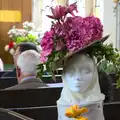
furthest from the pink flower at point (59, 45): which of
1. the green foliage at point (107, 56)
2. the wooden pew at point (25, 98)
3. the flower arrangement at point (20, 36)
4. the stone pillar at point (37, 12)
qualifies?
the stone pillar at point (37, 12)

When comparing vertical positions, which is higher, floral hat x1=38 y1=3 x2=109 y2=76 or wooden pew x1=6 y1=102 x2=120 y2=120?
floral hat x1=38 y1=3 x2=109 y2=76

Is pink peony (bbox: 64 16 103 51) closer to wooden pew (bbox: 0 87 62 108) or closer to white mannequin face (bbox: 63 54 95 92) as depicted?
white mannequin face (bbox: 63 54 95 92)

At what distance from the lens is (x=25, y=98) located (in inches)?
81.9

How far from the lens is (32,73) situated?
247cm

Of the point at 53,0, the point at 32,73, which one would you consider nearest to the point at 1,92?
the point at 32,73

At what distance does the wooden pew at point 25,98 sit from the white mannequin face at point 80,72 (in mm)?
793

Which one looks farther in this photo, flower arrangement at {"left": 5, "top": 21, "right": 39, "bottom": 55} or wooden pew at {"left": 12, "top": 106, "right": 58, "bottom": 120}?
flower arrangement at {"left": 5, "top": 21, "right": 39, "bottom": 55}

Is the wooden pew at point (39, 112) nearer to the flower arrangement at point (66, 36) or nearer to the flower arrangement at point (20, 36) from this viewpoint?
the flower arrangement at point (66, 36)

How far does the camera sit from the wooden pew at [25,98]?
2.07 meters

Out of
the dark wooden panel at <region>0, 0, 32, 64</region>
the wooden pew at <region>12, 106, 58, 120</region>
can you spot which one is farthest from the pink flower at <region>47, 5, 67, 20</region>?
the dark wooden panel at <region>0, 0, 32, 64</region>

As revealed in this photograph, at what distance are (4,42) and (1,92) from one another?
567 centimetres

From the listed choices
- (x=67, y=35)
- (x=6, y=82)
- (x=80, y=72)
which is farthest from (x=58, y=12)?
(x=6, y=82)

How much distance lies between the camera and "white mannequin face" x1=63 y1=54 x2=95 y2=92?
1.31m

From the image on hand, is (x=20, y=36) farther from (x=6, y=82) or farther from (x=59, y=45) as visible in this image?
(x=59, y=45)
